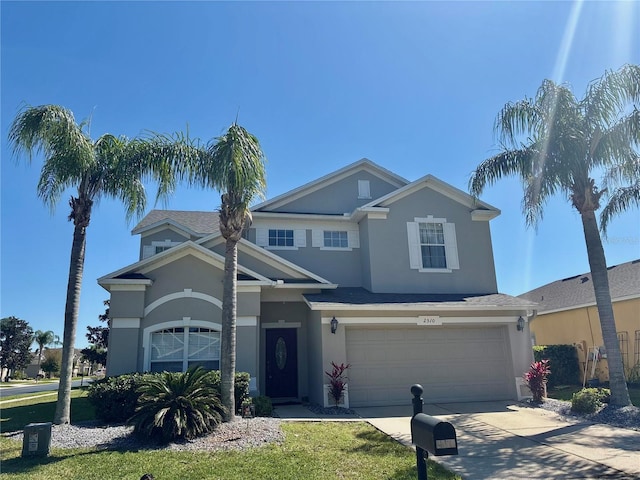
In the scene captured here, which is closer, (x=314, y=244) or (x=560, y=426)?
(x=560, y=426)

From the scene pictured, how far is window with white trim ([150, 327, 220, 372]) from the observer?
1299 centimetres

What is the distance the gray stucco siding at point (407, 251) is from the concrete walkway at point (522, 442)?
457cm

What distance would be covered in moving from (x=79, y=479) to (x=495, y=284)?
14.5 metres

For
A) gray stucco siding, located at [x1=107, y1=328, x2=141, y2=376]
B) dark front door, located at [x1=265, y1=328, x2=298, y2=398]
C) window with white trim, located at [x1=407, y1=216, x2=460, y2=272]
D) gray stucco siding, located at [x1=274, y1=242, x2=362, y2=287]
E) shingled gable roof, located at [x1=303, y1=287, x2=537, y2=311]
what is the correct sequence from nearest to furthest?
gray stucco siding, located at [x1=107, y1=328, x2=141, y2=376]
shingled gable roof, located at [x1=303, y1=287, x2=537, y2=311]
dark front door, located at [x1=265, y1=328, x2=298, y2=398]
window with white trim, located at [x1=407, y1=216, x2=460, y2=272]
gray stucco siding, located at [x1=274, y1=242, x2=362, y2=287]

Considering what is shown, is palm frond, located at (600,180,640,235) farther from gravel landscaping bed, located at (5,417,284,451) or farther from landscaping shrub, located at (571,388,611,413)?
gravel landscaping bed, located at (5,417,284,451)

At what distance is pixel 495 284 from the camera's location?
55.5 feet

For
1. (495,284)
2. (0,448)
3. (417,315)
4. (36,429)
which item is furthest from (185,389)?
(495,284)

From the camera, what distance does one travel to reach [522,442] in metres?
8.89

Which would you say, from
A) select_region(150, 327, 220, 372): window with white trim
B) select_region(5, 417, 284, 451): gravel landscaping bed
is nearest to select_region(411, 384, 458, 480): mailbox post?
select_region(5, 417, 284, 451): gravel landscaping bed

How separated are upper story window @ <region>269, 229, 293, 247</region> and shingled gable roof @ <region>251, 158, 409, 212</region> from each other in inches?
42.2

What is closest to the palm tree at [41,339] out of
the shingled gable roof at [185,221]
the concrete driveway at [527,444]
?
the shingled gable roof at [185,221]

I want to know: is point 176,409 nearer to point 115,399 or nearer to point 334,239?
point 115,399

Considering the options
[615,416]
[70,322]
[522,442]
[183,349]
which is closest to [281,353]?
[183,349]

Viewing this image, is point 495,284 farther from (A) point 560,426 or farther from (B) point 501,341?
(A) point 560,426
